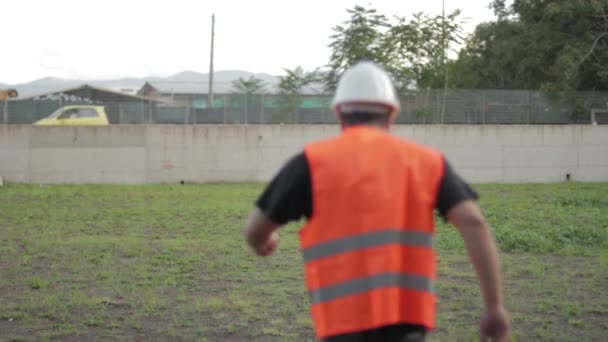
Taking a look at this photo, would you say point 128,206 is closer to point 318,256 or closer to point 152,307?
point 152,307

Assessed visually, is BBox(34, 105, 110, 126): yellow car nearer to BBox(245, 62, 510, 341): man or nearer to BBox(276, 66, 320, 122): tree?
BBox(276, 66, 320, 122): tree

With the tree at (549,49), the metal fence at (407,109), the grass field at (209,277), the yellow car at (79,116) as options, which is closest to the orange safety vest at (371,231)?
the grass field at (209,277)

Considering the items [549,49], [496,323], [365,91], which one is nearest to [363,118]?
[365,91]

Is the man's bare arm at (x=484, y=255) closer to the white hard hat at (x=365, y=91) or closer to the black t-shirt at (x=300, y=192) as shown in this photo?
the black t-shirt at (x=300, y=192)

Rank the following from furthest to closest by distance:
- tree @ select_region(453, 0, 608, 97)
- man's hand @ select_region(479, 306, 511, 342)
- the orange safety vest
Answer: tree @ select_region(453, 0, 608, 97), man's hand @ select_region(479, 306, 511, 342), the orange safety vest

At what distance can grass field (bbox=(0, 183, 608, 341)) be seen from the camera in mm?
6895

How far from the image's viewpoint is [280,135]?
2520 centimetres

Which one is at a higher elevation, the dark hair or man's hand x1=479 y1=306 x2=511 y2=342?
the dark hair

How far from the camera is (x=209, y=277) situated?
30.3 ft

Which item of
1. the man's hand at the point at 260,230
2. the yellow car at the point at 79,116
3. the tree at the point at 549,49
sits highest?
the tree at the point at 549,49

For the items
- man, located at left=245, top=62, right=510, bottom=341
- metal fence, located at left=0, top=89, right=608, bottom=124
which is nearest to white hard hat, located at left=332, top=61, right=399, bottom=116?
man, located at left=245, top=62, right=510, bottom=341

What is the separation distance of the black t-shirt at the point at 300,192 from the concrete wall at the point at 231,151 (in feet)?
71.5

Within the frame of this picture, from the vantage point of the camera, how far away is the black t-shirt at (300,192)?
2832mm

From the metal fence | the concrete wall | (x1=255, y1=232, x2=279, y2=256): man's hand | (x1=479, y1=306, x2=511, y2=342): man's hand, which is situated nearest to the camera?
(x1=479, y1=306, x2=511, y2=342): man's hand
